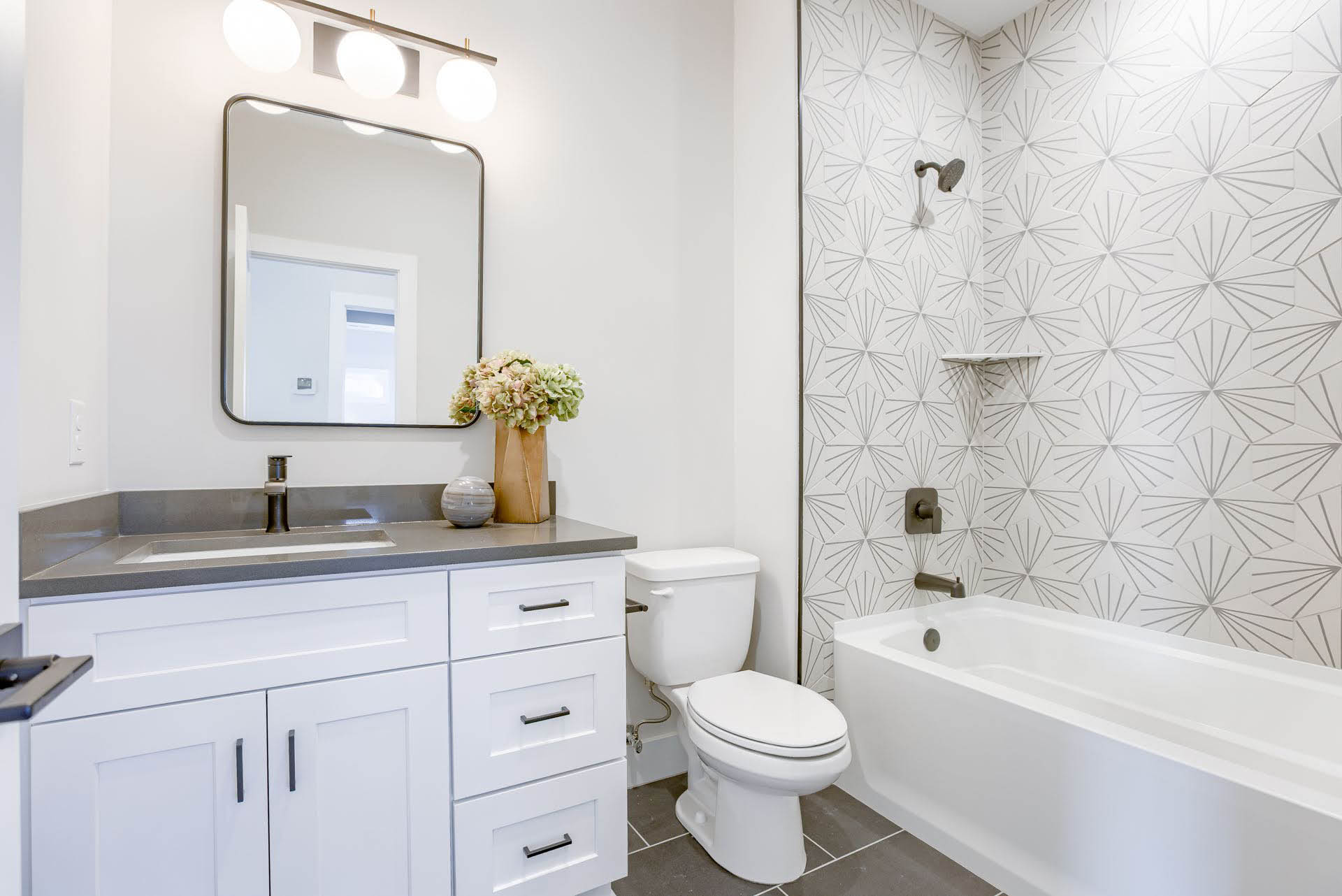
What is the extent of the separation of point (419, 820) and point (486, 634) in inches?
14.0

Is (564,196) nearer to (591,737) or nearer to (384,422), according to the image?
(384,422)

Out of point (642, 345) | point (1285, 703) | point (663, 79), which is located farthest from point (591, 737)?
point (663, 79)

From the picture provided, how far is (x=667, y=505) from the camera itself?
6.90 feet

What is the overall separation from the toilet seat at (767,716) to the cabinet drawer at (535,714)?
0.88 feet

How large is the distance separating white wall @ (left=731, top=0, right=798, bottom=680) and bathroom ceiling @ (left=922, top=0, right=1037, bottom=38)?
2.32 ft

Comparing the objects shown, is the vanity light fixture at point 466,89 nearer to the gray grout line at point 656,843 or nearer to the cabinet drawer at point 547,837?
the cabinet drawer at point 547,837

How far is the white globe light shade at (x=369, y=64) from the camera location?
5.15 ft

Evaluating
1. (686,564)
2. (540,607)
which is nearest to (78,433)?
(540,607)

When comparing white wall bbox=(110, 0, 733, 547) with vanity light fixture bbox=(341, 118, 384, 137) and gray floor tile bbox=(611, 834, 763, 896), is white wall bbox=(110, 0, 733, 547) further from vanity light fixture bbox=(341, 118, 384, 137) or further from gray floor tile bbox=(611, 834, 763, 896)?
gray floor tile bbox=(611, 834, 763, 896)

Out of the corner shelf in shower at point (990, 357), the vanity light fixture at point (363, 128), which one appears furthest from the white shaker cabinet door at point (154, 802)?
the corner shelf in shower at point (990, 357)

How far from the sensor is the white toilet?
1.46 metres

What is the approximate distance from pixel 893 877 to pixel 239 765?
1.51m

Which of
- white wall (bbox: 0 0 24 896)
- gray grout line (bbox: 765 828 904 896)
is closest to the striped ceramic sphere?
white wall (bbox: 0 0 24 896)

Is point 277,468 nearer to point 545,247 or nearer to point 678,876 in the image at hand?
point 545,247
